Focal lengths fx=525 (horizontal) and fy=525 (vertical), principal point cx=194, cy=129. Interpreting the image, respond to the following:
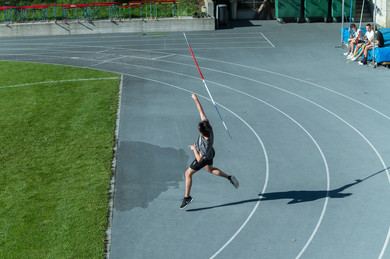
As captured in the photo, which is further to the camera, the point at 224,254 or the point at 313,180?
the point at 313,180

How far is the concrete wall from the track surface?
288 inches

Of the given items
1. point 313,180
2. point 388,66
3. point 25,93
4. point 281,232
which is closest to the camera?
point 281,232

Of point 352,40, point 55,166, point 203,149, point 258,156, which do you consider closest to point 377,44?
point 352,40

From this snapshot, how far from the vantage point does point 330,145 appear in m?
15.2

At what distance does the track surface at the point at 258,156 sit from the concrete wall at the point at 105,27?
7.30 meters

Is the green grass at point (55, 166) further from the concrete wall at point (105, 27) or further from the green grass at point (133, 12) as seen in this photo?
the green grass at point (133, 12)

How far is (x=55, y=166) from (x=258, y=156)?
18.4ft

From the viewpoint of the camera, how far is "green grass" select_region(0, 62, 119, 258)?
10.8m

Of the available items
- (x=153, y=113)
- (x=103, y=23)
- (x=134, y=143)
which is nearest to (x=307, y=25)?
(x=103, y=23)

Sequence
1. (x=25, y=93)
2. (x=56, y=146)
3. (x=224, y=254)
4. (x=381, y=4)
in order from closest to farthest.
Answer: (x=224, y=254) < (x=56, y=146) < (x=25, y=93) < (x=381, y=4)

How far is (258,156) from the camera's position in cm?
1470

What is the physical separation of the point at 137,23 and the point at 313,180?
2445 cm

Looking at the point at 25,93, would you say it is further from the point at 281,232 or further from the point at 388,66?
the point at 388,66

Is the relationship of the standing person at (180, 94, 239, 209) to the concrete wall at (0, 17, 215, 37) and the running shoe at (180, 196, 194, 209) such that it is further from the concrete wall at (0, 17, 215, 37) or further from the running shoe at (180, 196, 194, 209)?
the concrete wall at (0, 17, 215, 37)
